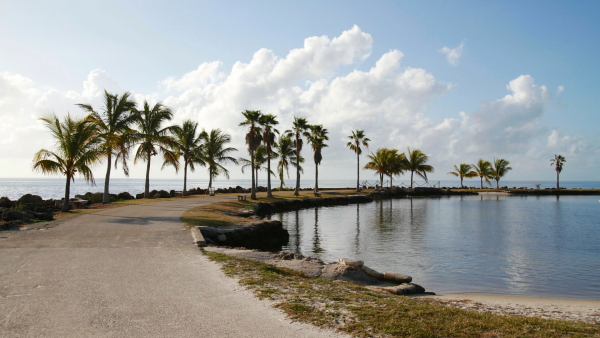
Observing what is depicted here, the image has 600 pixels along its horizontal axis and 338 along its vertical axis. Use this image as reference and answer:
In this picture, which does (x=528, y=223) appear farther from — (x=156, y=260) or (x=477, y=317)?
(x=156, y=260)

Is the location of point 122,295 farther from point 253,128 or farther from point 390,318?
point 253,128

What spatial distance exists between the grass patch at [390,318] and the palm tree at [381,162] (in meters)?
57.7

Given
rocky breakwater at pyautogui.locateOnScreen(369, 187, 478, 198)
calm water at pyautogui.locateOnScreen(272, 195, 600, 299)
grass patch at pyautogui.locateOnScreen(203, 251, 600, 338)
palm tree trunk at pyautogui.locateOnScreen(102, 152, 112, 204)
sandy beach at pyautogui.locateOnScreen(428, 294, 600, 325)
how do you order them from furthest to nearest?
rocky breakwater at pyautogui.locateOnScreen(369, 187, 478, 198) < palm tree trunk at pyautogui.locateOnScreen(102, 152, 112, 204) < calm water at pyautogui.locateOnScreen(272, 195, 600, 299) < sandy beach at pyautogui.locateOnScreen(428, 294, 600, 325) < grass patch at pyautogui.locateOnScreen(203, 251, 600, 338)

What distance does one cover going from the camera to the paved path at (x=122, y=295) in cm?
471

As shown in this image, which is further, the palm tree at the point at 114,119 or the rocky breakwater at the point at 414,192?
the rocky breakwater at the point at 414,192

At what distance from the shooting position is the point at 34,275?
7.19 metres

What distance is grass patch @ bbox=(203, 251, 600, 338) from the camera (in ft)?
15.4

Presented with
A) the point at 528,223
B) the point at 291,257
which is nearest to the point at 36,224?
the point at 291,257

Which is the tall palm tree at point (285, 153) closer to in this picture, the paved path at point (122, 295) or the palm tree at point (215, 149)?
the palm tree at point (215, 149)

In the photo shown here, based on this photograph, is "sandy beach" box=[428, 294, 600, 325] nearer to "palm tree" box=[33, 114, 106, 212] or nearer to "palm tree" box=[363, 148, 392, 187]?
"palm tree" box=[33, 114, 106, 212]

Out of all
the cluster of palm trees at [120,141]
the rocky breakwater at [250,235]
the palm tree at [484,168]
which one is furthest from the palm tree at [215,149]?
the palm tree at [484,168]

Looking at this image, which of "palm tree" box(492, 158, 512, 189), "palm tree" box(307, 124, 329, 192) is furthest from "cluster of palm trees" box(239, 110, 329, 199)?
"palm tree" box(492, 158, 512, 189)

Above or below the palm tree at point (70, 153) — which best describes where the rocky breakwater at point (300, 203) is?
below

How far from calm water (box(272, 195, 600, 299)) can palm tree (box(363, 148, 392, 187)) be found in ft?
116
